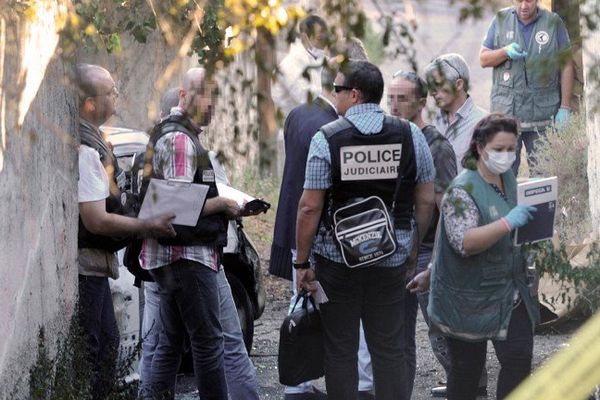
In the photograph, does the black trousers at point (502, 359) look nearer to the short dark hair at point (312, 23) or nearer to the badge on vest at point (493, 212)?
the badge on vest at point (493, 212)

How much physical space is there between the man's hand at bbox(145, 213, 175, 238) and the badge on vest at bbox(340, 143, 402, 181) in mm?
871

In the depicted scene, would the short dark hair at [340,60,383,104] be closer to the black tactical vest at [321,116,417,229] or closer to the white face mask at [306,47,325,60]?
the black tactical vest at [321,116,417,229]

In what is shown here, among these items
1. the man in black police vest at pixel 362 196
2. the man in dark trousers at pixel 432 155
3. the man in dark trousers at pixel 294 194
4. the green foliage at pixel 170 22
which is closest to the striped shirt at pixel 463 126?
the man in dark trousers at pixel 432 155

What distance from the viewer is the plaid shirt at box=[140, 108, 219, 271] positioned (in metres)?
6.80

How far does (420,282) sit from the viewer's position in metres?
7.52

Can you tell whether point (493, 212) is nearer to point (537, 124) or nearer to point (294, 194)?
point (294, 194)

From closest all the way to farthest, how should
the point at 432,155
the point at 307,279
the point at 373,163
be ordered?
the point at 373,163 < the point at 307,279 < the point at 432,155

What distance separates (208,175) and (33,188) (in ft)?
3.87

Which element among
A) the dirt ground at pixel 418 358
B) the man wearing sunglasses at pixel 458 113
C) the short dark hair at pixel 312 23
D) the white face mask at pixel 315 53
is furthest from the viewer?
the dirt ground at pixel 418 358

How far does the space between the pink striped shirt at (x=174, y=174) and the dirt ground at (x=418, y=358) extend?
1.81 metres

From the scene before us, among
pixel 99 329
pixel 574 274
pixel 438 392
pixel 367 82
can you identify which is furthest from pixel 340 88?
pixel 574 274

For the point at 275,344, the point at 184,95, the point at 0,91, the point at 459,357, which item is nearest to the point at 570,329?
the point at 275,344

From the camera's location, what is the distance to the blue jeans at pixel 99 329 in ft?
22.2

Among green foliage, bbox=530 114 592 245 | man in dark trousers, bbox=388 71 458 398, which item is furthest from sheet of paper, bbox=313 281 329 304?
green foliage, bbox=530 114 592 245
